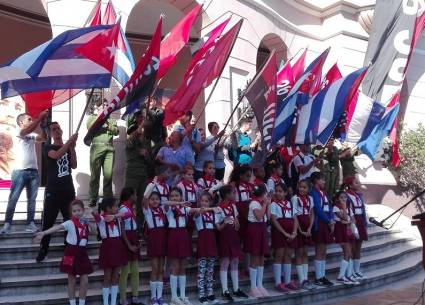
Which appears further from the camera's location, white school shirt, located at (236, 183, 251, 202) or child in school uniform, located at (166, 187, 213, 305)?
white school shirt, located at (236, 183, 251, 202)

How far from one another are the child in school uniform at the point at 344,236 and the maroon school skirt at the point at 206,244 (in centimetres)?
223

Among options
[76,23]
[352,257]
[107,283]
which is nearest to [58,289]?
[107,283]

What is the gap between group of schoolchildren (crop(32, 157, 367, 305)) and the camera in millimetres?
5570

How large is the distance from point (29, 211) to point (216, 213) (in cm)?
253

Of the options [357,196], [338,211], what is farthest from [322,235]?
[357,196]

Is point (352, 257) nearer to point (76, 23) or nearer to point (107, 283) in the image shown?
point (107, 283)

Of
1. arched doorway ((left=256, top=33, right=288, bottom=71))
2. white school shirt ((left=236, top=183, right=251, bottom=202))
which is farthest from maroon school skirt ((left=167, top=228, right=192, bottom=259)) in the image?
arched doorway ((left=256, top=33, right=288, bottom=71))

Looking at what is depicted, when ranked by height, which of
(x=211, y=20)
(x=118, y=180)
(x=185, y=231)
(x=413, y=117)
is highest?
(x=211, y=20)

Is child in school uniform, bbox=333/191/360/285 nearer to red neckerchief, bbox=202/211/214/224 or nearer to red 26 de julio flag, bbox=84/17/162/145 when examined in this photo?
red neckerchief, bbox=202/211/214/224

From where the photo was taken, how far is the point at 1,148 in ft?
33.5

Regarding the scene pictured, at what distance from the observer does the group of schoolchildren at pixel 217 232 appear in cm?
557

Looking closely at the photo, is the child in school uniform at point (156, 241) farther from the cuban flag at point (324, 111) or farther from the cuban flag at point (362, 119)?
the cuban flag at point (362, 119)

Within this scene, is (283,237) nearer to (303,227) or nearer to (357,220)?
(303,227)

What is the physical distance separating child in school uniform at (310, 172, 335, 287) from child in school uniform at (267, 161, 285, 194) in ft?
1.78
